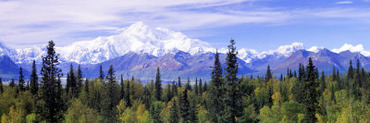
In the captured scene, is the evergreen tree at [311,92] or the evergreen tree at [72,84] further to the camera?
the evergreen tree at [72,84]

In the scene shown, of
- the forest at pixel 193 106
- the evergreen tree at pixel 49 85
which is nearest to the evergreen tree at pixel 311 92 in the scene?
the forest at pixel 193 106

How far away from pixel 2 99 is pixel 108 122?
29.8m

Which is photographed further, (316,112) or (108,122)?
(108,122)

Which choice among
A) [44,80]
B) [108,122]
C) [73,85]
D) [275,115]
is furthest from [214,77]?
[73,85]

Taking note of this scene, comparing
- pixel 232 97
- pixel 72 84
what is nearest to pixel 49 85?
pixel 232 97

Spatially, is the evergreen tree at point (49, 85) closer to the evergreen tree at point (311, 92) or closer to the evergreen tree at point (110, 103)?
the evergreen tree at point (311, 92)

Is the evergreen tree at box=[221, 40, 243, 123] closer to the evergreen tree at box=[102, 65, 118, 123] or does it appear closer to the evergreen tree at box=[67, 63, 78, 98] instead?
the evergreen tree at box=[102, 65, 118, 123]

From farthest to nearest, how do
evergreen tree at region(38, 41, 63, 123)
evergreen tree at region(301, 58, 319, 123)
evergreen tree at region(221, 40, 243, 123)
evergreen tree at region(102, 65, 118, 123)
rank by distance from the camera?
evergreen tree at region(102, 65, 118, 123)
evergreen tree at region(301, 58, 319, 123)
evergreen tree at region(38, 41, 63, 123)
evergreen tree at region(221, 40, 243, 123)

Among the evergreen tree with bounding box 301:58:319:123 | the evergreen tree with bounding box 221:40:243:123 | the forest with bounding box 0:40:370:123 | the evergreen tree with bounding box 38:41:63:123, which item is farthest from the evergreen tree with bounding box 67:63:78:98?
the evergreen tree with bounding box 221:40:243:123

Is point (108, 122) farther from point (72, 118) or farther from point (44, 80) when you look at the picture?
point (44, 80)

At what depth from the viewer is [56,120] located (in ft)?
169

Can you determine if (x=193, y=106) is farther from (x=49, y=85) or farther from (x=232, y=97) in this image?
(x=232, y=97)

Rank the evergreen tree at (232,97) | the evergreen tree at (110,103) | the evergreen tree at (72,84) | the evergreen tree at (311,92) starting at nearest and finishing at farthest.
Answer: the evergreen tree at (232,97), the evergreen tree at (311,92), the evergreen tree at (110,103), the evergreen tree at (72,84)

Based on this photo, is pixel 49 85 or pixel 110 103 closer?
pixel 49 85
